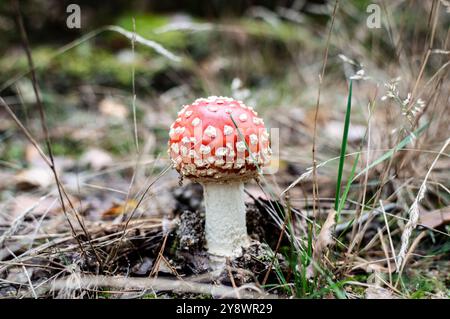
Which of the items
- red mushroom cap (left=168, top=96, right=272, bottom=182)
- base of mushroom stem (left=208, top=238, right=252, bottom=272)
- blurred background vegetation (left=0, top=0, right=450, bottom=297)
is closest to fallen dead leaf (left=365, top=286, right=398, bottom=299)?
blurred background vegetation (left=0, top=0, right=450, bottom=297)

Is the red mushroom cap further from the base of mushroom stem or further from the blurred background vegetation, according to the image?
the blurred background vegetation

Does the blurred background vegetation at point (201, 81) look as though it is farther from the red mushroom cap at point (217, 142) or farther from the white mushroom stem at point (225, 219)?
the red mushroom cap at point (217, 142)

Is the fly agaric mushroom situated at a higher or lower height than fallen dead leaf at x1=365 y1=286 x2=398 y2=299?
higher

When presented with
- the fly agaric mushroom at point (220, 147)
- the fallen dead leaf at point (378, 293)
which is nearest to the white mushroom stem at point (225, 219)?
the fly agaric mushroom at point (220, 147)

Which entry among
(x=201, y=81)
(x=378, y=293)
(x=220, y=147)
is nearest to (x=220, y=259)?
(x=220, y=147)

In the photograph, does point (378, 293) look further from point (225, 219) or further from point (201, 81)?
point (201, 81)

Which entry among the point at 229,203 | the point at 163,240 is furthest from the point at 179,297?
the point at 229,203
